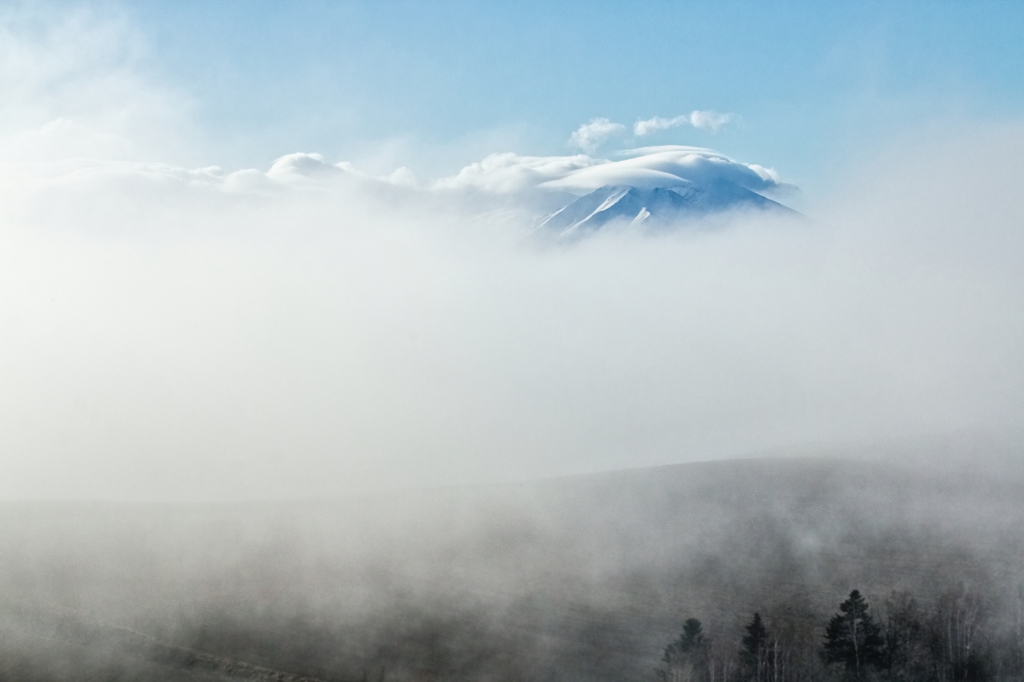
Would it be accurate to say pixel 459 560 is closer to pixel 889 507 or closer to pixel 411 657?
pixel 411 657

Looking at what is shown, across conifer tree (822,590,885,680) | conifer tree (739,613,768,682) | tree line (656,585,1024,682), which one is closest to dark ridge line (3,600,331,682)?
tree line (656,585,1024,682)

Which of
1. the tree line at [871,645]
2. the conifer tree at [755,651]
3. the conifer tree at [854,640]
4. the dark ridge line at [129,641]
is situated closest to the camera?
the tree line at [871,645]

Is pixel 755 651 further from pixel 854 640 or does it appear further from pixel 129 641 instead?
pixel 129 641

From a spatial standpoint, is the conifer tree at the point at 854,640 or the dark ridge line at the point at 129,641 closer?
the conifer tree at the point at 854,640

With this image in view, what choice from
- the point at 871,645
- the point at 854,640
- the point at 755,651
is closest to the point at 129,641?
the point at 755,651

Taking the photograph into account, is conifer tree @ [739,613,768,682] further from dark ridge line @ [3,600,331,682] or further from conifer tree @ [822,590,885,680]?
dark ridge line @ [3,600,331,682]

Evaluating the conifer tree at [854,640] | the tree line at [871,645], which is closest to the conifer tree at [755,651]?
the tree line at [871,645]

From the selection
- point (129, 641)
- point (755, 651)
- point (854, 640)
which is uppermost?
point (854, 640)

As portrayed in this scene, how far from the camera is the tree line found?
191 ft

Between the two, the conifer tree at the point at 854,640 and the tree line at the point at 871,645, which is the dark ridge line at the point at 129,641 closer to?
the tree line at the point at 871,645

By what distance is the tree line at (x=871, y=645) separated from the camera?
58344 mm

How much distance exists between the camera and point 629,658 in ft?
204

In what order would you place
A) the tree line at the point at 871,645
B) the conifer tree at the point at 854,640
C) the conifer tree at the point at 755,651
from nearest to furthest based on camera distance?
the tree line at the point at 871,645
the conifer tree at the point at 854,640
the conifer tree at the point at 755,651

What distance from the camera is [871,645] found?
197 feet
